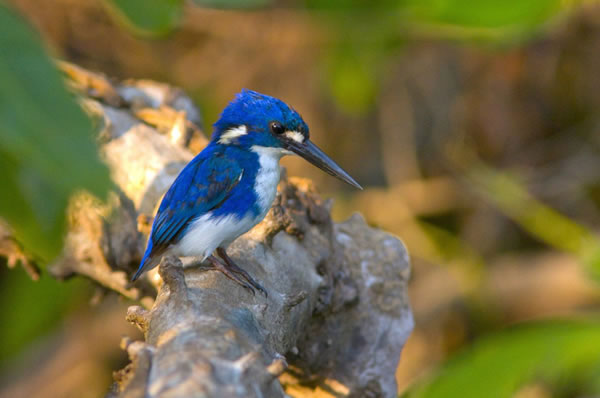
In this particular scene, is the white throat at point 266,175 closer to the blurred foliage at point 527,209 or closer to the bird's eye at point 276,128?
the bird's eye at point 276,128

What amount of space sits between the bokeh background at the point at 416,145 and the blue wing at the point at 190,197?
207 centimetres

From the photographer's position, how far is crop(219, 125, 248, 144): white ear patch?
1.77 meters

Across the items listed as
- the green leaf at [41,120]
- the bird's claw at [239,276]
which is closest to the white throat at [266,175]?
the bird's claw at [239,276]

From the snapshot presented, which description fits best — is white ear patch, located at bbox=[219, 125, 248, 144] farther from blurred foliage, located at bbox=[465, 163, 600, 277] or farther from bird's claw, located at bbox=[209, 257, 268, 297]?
blurred foliage, located at bbox=[465, 163, 600, 277]

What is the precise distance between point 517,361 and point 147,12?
190 cm

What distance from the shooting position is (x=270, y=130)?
1734 mm

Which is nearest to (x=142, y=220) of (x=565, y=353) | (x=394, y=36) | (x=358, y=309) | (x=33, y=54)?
(x=358, y=309)

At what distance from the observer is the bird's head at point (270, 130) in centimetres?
172

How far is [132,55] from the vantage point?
4.18 metres

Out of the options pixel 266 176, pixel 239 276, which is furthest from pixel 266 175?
pixel 239 276

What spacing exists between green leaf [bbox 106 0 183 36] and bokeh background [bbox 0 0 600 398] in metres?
2.19

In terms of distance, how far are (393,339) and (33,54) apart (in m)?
1.40

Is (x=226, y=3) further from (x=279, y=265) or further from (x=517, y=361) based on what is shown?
(x=517, y=361)

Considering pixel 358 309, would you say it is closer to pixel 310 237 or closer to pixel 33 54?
pixel 310 237
